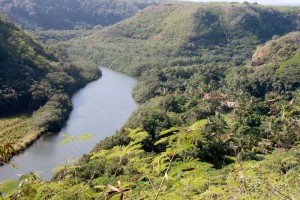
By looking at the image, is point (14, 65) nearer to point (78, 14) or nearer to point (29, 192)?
point (29, 192)

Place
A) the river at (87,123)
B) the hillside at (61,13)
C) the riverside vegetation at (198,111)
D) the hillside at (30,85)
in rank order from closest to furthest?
the riverside vegetation at (198,111)
the river at (87,123)
the hillside at (30,85)
the hillside at (61,13)

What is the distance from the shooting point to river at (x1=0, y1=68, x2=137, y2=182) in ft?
130

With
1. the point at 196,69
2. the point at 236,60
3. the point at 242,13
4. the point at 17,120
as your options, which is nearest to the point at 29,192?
the point at 17,120

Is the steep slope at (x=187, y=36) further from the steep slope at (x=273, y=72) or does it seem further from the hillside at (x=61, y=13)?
the hillside at (x=61, y=13)

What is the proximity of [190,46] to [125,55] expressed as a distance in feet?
53.4

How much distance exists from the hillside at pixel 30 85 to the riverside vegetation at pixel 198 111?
11500 millimetres

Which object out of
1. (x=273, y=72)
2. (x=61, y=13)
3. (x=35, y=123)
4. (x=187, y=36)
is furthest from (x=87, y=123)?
(x=61, y=13)

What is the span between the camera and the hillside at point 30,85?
1946 inches

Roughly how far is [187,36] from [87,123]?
57753 mm

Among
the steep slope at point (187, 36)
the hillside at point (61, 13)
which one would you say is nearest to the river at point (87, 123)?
the steep slope at point (187, 36)

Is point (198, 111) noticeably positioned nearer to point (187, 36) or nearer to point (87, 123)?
point (87, 123)

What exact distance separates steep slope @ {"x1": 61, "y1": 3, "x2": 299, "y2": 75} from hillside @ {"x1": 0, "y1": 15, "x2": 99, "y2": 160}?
777 inches

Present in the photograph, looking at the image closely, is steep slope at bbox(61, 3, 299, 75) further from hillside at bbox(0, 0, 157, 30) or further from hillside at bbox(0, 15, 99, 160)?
hillside at bbox(0, 0, 157, 30)

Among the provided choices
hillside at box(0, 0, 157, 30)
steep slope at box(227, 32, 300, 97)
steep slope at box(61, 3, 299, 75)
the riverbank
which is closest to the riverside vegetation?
steep slope at box(227, 32, 300, 97)
